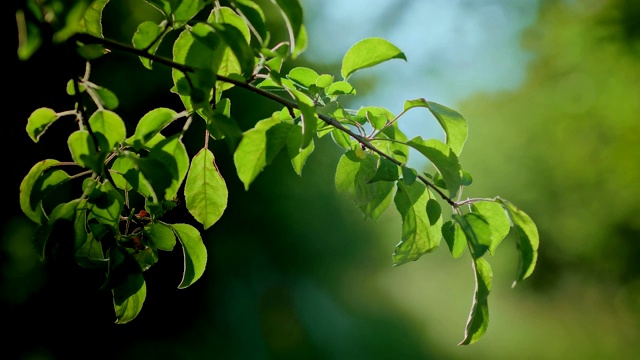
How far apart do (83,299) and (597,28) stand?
487cm

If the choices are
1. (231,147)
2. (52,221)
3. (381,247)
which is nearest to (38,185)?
(52,221)

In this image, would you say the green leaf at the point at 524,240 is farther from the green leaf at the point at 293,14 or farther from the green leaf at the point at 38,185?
the green leaf at the point at 38,185

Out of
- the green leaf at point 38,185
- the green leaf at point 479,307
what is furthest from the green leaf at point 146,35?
the green leaf at point 479,307

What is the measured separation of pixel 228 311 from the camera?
322 centimetres

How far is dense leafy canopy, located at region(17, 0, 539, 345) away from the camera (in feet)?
A: 0.91

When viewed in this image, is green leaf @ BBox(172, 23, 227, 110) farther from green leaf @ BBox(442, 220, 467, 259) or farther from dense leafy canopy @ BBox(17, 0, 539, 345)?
green leaf @ BBox(442, 220, 467, 259)

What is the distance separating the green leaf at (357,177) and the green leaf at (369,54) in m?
0.06

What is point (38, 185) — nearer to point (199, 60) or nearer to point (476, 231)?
point (199, 60)

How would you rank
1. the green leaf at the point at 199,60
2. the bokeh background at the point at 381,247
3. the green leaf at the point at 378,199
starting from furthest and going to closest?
1. the bokeh background at the point at 381,247
2. the green leaf at the point at 378,199
3. the green leaf at the point at 199,60

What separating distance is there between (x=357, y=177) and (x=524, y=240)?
0.10m

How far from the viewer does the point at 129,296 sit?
357mm

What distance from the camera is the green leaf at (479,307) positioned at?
1.05 ft

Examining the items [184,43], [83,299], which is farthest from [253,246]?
[184,43]

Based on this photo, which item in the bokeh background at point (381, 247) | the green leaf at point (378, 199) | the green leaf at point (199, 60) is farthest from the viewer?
the bokeh background at point (381, 247)
